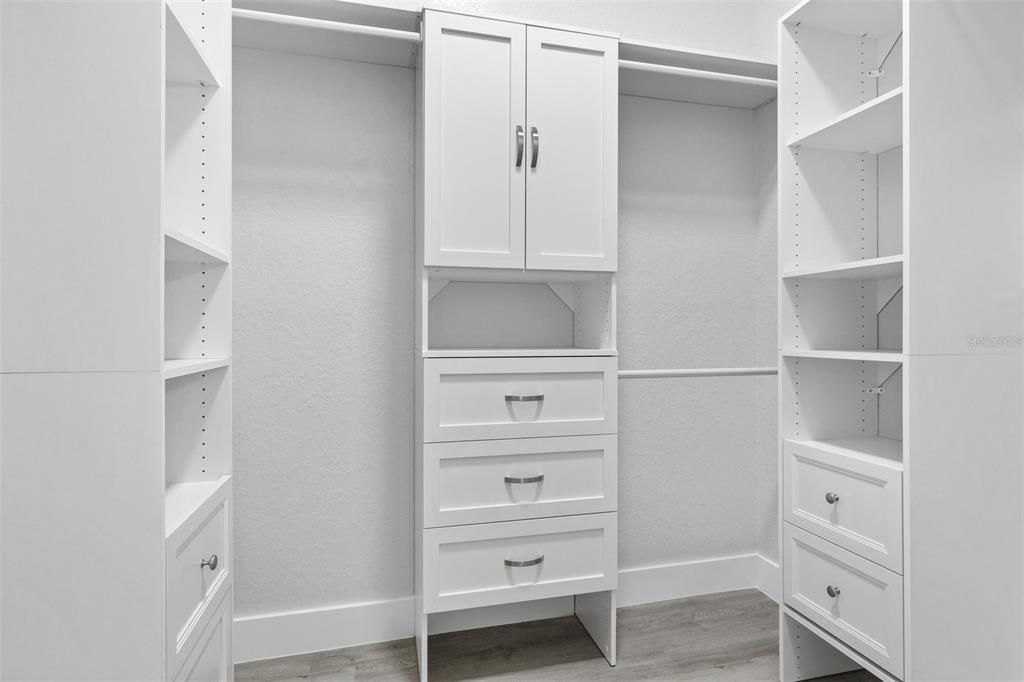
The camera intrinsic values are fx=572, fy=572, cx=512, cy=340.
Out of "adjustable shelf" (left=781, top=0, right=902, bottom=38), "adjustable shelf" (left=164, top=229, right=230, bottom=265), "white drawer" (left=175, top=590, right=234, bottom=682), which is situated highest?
"adjustable shelf" (left=781, top=0, right=902, bottom=38)

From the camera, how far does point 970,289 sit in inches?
55.4

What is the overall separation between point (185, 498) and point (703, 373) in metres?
1.87

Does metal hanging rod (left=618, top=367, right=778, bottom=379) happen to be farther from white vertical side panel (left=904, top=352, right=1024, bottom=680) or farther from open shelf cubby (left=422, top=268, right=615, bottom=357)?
white vertical side panel (left=904, top=352, right=1024, bottom=680)

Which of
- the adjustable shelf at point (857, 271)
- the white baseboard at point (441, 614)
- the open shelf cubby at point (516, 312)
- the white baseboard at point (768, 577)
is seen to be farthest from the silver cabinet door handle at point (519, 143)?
the white baseboard at point (768, 577)

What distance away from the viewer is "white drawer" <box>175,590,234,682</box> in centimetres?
116

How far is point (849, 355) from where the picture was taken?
61.2 inches

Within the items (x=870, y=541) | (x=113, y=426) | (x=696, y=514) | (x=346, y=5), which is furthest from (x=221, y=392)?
(x=696, y=514)


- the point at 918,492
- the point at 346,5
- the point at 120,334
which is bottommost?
the point at 918,492

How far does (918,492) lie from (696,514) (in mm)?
1104

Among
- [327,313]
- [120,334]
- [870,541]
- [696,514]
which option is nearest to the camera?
[120,334]

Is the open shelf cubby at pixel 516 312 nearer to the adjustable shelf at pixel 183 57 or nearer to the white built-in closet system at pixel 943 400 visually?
the white built-in closet system at pixel 943 400

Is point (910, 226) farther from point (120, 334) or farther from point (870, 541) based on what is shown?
point (120, 334)

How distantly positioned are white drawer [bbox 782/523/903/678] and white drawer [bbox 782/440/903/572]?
1.5 inches

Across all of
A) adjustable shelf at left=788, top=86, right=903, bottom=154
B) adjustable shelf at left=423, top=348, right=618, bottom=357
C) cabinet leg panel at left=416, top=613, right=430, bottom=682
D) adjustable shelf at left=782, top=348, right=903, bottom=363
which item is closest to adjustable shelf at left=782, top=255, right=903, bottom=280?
adjustable shelf at left=782, top=348, right=903, bottom=363
